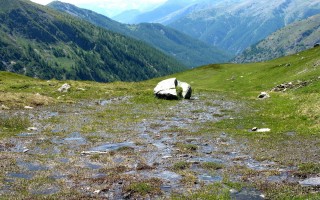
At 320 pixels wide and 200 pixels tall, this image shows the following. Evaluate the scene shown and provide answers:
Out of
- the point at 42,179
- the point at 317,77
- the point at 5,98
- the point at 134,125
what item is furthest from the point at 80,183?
the point at 317,77

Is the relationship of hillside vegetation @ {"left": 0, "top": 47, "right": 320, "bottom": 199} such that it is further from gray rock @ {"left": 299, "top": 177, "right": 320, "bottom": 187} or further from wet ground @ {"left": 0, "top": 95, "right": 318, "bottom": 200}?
gray rock @ {"left": 299, "top": 177, "right": 320, "bottom": 187}

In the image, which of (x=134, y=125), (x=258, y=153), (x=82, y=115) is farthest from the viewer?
(x=82, y=115)

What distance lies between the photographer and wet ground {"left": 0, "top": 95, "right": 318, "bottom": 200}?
19.7 meters

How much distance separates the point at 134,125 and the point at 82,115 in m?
8.78

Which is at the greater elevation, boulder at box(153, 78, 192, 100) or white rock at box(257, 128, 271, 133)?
boulder at box(153, 78, 192, 100)

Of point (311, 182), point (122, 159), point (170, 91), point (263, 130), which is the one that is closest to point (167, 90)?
point (170, 91)

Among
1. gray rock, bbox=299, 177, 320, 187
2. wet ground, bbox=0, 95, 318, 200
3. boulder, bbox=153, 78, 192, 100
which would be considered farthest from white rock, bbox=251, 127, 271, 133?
boulder, bbox=153, 78, 192, 100

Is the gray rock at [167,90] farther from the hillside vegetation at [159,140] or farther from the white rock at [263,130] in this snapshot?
the white rock at [263,130]

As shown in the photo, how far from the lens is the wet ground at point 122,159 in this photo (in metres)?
19.7

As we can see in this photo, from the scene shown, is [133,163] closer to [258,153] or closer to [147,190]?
[147,190]

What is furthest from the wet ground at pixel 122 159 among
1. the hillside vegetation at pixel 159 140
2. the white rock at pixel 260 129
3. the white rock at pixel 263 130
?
the white rock at pixel 263 130

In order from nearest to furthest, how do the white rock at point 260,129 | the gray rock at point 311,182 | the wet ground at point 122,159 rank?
the gray rock at point 311,182, the wet ground at point 122,159, the white rock at point 260,129

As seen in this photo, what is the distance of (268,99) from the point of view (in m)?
55.3

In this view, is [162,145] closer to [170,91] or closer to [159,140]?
[159,140]
